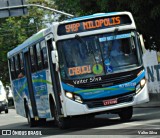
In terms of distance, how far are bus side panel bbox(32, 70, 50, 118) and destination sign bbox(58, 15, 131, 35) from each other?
2215mm

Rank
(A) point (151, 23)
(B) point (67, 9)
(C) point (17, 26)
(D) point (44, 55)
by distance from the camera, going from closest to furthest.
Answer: (D) point (44, 55) < (A) point (151, 23) < (B) point (67, 9) < (C) point (17, 26)

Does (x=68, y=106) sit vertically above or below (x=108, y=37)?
below

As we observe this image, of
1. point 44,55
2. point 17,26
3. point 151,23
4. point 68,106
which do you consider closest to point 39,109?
point 44,55

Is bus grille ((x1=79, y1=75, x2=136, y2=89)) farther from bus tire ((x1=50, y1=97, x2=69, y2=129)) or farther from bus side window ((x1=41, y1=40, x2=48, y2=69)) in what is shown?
bus side window ((x1=41, y1=40, x2=48, y2=69))

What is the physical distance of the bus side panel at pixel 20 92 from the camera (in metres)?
22.6

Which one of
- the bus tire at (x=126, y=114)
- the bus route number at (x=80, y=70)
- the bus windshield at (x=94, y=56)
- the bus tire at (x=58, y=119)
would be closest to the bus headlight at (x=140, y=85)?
the bus windshield at (x=94, y=56)

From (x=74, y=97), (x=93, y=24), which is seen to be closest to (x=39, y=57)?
(x=93, y=24)

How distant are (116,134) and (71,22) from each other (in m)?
3.99

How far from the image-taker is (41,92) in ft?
64.9

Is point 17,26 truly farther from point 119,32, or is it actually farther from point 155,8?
point 119,32

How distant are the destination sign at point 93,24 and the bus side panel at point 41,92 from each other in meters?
2.22

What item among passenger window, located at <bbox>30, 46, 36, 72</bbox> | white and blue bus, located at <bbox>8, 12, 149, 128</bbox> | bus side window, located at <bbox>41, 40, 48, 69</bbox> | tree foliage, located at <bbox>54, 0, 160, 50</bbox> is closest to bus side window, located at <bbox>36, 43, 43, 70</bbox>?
bus side window, located at <bbox>41, 40, 48, 69</bbox>

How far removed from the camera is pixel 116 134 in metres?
14.2

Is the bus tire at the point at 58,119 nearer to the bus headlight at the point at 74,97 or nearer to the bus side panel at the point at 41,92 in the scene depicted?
the bus side panel at the point at 41,92
